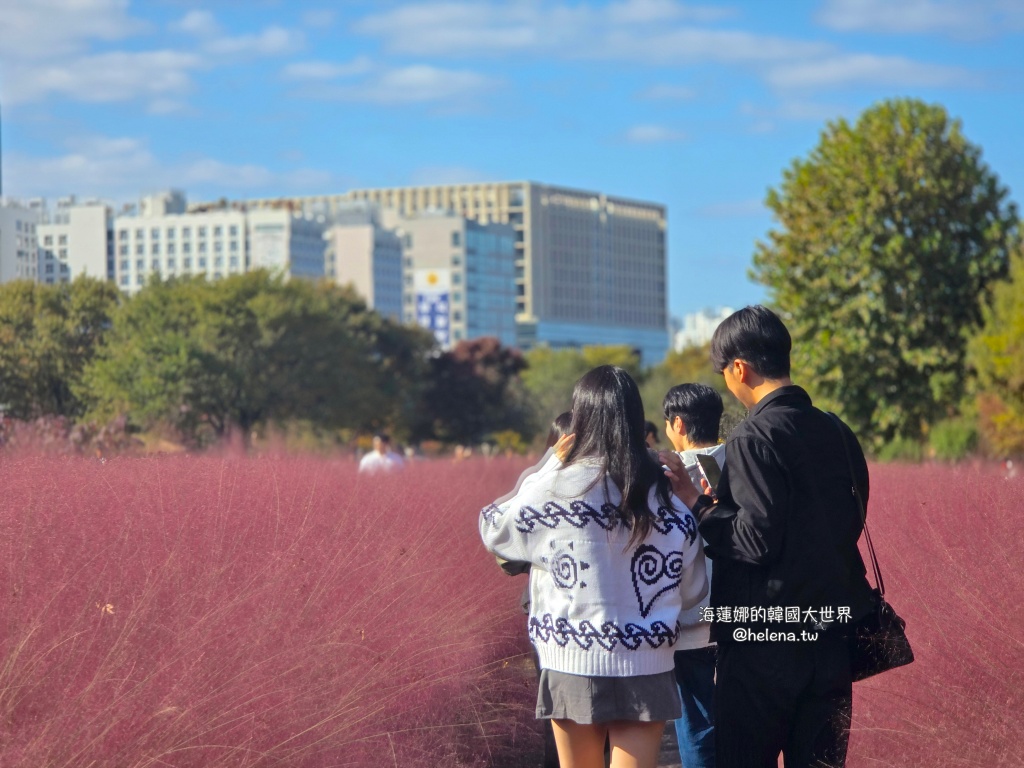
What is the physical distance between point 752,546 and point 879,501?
3332 millimetres

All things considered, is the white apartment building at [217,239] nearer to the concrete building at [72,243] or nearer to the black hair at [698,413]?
the concrete building at [72,243]

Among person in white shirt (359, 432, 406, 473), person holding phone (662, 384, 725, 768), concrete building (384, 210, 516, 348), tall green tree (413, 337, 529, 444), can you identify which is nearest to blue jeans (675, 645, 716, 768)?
person holding phone (662, 384, 725, 768)

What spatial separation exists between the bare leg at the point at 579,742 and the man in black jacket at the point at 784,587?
1.05ft

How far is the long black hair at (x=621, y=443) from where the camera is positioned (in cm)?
378

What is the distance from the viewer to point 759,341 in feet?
12.9

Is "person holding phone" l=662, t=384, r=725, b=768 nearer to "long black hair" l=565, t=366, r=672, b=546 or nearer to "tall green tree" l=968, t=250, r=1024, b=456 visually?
"long black hair" l=565, t=366, r=672, b=546

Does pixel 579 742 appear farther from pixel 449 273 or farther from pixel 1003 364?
pixel 449 273

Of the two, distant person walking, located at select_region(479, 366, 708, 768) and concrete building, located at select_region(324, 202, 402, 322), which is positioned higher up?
concrete building, located at select_region(324, 202, 402, 322)

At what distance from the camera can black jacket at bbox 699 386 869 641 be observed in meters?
3.71

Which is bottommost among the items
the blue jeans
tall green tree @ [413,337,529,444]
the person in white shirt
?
tall green tree @ [413,337,529,444]

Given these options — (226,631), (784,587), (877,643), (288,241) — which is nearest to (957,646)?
(877,643)

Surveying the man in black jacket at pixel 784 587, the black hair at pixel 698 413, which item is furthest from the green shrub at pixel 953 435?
the man in black jacket at pixel 784 587

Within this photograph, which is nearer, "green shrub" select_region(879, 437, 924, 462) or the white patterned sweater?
the white patterned sweater

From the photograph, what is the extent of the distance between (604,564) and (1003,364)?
2657 centimetres
